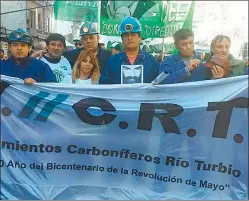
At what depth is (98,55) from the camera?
315 centimetres

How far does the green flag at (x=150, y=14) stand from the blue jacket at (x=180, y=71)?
0.72ft

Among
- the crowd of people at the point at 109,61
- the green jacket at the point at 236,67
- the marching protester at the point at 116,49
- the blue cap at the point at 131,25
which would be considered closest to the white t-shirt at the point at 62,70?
the crowd of people at the point at 109,61

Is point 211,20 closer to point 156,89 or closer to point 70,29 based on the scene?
point 156,89

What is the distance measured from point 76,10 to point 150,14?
24.1 inches

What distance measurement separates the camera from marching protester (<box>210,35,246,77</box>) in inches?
120

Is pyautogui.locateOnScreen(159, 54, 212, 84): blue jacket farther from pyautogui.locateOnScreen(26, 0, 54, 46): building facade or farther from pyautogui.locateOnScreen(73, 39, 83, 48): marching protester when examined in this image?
pyautogui.locateOnScreen(26, 0, 54, 46): building facade

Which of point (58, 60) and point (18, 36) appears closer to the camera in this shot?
point (18, 36)

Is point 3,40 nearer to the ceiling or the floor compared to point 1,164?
nearer to the ceiling

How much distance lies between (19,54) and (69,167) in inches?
39.9

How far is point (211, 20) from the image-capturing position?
303 cm

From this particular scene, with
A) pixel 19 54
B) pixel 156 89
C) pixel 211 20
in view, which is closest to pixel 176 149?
pixel 156 89

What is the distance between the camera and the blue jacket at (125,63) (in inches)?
122

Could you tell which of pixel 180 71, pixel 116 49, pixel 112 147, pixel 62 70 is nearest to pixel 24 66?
pixel 62 70

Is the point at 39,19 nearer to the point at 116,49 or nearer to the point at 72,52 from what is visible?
the point at 72,52
